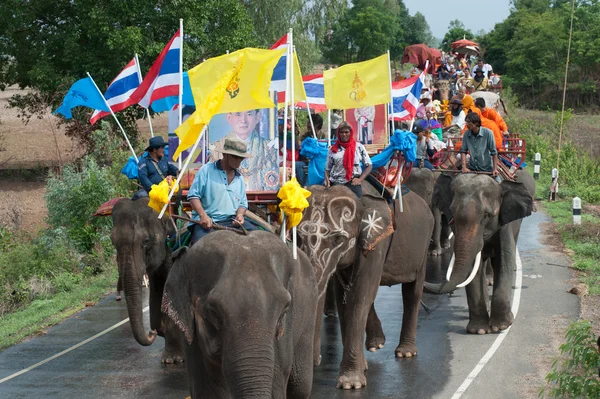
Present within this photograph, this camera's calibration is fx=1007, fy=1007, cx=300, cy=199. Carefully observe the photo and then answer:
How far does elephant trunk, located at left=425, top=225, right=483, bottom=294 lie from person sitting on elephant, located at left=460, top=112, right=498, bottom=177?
1.23 m

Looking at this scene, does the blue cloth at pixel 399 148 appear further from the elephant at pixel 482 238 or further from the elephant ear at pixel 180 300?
the elephant ear at pixel 180 300

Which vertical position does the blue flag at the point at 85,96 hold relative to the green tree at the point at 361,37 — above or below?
below

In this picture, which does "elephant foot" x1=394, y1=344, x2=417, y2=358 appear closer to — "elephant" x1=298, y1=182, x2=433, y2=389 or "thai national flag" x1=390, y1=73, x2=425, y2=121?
"elephant" x1=298, y1=182, x2=433, y2=389

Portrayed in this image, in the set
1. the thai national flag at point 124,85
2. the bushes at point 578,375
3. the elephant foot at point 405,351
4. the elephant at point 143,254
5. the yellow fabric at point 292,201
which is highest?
the thai national flag at point 124,85

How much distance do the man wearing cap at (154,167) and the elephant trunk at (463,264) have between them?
3.90 meters

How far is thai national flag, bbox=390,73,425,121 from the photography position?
16172 mm

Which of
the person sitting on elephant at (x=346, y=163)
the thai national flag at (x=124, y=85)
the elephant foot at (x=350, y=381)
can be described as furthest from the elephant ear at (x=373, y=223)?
the thai national flag at (x=124, y=85)

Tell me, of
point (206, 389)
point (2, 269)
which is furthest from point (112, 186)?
point (206, 389)

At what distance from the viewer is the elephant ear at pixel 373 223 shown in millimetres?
11430

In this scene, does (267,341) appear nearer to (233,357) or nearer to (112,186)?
(233,357)

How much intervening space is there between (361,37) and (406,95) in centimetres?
6915

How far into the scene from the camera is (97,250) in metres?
21.5

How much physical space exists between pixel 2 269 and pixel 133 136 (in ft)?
46.3

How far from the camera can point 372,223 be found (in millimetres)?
11516
